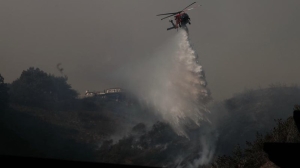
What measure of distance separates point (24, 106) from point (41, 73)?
30265 mm

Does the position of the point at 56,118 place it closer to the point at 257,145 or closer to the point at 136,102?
the point at 136,102

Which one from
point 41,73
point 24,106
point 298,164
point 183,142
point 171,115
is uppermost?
point 41,73

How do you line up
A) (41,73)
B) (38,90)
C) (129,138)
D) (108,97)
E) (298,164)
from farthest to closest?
(108,97) → (41,73) → (38,90) → (129,138) → (298,164)

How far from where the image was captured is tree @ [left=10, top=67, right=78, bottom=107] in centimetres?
13500

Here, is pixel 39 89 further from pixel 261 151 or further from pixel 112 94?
pixel 261 151

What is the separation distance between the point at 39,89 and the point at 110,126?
34.4 metres

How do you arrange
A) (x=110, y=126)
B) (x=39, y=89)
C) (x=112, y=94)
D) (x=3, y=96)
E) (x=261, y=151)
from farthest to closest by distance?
(x=112, y=94) → (x=39, y=89) → (x=110, y=126) → (x=3, y=96) → (x=261, y=151)

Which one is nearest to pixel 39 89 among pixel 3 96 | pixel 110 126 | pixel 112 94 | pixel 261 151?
pixel 110 126

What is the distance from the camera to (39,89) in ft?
471

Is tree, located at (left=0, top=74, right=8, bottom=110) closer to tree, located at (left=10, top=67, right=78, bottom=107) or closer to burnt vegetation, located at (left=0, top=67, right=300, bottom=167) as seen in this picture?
burnt vegetation, located at (left=0, top=67, right=300, bottom=167)

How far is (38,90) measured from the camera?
142m

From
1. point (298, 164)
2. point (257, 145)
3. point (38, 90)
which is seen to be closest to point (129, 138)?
point (38, 90)

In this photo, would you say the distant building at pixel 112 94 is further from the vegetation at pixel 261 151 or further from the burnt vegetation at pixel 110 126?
the vegetation at pixel 261 151

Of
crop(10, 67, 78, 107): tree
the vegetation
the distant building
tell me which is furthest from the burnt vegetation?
the vegetation
